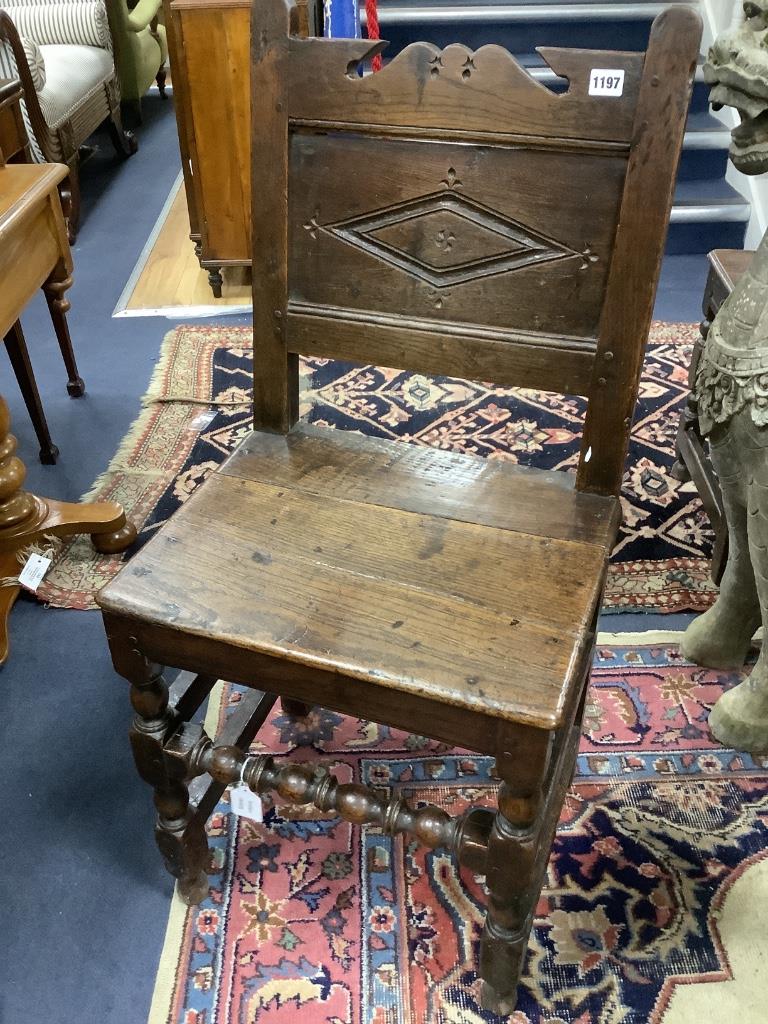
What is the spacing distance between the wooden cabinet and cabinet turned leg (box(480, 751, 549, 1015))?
2.27m

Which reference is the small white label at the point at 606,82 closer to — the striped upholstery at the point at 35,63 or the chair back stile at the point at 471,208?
the chair back stile at the point at 471,208

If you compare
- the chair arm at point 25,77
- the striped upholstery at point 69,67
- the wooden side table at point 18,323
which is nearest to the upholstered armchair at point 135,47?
the striped upholstery at point 69,67

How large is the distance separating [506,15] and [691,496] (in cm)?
228

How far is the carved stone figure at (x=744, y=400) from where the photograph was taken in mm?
1078

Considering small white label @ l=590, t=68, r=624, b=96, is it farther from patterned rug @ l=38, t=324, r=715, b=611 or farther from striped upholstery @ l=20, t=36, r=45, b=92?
striped upholstery @ l=20, t=36, r=45, b=92

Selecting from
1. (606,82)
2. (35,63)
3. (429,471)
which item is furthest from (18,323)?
(35,63)

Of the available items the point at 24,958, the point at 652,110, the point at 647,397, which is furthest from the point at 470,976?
the point at 647,397

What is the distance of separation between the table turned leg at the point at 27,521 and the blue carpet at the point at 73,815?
0.30 feet

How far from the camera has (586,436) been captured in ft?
3.79

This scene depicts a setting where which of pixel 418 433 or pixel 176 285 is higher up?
pixel 418 433

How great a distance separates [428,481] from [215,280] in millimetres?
2081

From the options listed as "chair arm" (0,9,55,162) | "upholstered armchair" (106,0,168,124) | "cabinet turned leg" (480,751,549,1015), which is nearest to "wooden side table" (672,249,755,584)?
"cabinet turned leg" (480,751,549,1015)

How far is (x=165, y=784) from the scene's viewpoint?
3.79 ft

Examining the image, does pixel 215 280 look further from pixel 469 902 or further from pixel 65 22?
pixel 469 902
